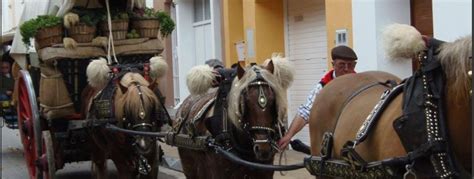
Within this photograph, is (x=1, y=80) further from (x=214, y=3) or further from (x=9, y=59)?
(x=214, y=3)

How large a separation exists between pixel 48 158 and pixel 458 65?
208 inches

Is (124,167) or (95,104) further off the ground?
(95,104)

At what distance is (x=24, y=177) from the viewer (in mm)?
9758

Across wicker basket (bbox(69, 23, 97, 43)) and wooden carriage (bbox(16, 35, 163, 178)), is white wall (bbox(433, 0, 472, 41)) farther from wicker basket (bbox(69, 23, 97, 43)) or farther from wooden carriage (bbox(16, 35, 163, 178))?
wicker basket (bbox(69, 23, 97, 43))

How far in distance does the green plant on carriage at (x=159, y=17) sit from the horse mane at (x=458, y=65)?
5259 mm

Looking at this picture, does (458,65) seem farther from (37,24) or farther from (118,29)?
(37,24)

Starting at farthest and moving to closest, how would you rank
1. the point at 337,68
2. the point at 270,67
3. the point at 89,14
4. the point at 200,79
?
the point at 89,14, the point at 200,79, the point at 337,68, the point at 270,67

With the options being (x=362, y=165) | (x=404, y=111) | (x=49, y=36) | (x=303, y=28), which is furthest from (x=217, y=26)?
(x=404, y=111)

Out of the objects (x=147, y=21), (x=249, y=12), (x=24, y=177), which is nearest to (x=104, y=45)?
(x=147, y=21)

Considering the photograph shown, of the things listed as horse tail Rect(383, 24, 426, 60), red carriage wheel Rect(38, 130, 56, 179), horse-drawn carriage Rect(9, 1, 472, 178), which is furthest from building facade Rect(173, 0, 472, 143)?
red carriage wheel Rect(38, 130, 56, 179)

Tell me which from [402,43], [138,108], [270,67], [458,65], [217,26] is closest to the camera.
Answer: [458,65]

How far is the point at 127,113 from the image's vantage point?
21.6 ft

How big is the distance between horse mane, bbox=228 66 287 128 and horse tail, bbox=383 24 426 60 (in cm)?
142

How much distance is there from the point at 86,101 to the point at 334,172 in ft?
14.9
